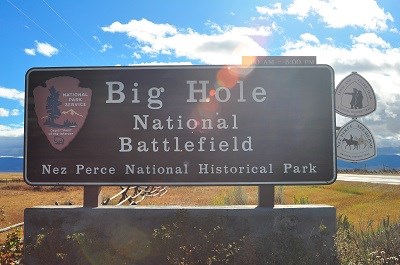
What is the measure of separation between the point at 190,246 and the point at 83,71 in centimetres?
363

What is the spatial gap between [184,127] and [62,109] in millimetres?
2224

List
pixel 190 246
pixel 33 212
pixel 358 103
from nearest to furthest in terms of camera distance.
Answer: pixel 190 246 → pixel 33 212 → pixel 358 103

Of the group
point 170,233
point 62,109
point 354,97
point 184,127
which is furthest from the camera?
point 354,97

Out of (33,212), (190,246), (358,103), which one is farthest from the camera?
(358,103)

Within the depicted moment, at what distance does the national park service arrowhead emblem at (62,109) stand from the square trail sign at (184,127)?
18mm

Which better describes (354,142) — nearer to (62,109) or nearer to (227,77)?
(227,77)

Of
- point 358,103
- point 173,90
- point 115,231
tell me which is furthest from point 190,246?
point 358,103

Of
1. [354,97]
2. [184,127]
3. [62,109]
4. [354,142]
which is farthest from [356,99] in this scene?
[62,109]

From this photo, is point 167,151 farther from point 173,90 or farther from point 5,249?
point 5,249

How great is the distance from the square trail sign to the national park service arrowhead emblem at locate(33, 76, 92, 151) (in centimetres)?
2

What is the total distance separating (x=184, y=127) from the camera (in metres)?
8.32

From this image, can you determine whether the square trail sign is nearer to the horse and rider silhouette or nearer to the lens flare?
the lens flare

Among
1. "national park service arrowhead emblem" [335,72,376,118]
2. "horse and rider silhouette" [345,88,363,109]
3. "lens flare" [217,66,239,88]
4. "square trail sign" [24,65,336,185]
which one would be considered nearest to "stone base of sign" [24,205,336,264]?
"square trail sign" [24,65,336,185]

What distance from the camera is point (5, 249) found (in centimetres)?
862
